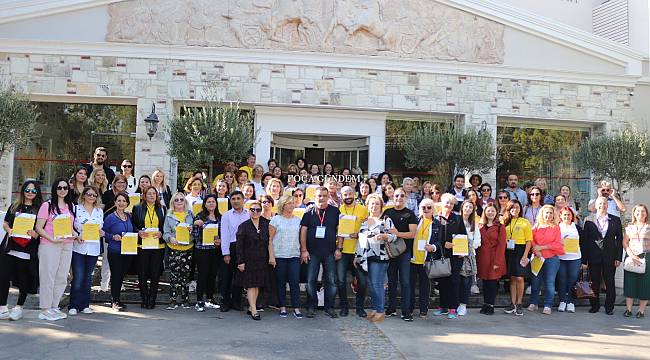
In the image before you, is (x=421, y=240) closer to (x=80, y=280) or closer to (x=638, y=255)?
(x=638, y=255)

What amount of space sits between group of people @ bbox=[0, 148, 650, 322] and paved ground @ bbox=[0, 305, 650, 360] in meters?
0.39

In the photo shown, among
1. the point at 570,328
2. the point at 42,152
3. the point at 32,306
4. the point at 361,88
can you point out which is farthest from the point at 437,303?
the point at 42,152

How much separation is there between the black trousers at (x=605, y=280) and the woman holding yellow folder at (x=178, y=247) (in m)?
6.81

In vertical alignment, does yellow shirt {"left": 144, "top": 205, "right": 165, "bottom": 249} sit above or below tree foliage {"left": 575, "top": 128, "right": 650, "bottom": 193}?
below

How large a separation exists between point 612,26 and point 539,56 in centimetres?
1076

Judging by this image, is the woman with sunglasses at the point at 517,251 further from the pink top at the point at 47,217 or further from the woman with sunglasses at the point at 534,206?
the pink top at the point at 47,217

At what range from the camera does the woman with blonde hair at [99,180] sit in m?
8.88

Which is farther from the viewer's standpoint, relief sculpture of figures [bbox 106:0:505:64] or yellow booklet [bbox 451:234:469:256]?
relief sculpture of figures [bbox 106:0:505:64]

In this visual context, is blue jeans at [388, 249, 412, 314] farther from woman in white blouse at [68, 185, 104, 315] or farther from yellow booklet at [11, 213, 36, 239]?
yellow booklet at [11, 213, 36, 239]

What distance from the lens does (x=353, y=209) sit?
829 centimetres

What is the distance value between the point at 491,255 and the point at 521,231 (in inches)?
28.0

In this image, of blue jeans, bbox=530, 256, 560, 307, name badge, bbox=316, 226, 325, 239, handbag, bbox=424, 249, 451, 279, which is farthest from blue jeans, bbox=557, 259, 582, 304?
name badge, bbox=316, 226, 325, 239

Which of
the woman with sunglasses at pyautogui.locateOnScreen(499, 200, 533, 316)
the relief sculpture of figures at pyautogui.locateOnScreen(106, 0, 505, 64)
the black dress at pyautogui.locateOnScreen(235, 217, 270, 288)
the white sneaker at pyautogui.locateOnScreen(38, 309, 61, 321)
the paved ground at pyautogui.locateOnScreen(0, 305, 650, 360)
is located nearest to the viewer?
the paved ground at pyautogui.locateOnScreen(0, 305, 650, 360)

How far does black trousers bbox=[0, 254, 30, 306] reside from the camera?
284 inches
